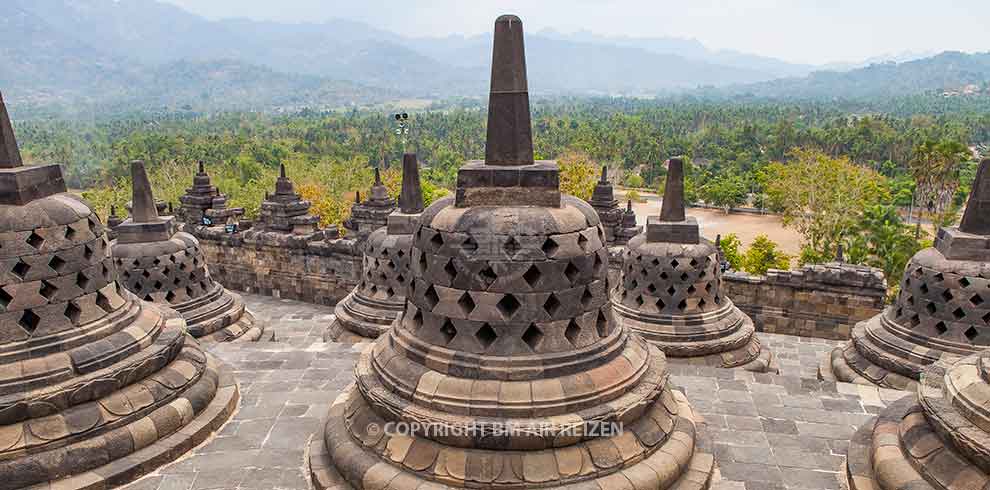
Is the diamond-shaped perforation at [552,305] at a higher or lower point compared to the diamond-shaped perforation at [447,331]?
higher

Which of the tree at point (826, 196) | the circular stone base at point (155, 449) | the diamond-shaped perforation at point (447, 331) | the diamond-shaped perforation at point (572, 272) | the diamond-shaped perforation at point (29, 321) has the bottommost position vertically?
the tree at point (826, 196)

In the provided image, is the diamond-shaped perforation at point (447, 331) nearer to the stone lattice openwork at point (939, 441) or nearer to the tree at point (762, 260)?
the stone lattice openwork at point (939, 441)

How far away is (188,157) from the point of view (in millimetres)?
62312

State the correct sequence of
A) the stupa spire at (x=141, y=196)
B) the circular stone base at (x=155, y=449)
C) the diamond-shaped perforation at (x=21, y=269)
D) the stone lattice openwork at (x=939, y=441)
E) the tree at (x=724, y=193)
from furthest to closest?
1. the tree at (x=724, y=193)
2. the stupa spire at (x=141, y=196)
3. the diamond-shaped perforation at (x=21, y=269)
4. the circular stone base at (x=155, y=449)
5. the stone lattice openwork at (x=939, y=441)

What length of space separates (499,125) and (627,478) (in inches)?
126

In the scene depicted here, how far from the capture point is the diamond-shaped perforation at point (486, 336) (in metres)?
5.00

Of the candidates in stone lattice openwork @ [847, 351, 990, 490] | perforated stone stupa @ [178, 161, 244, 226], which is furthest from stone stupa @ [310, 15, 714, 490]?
→ perforated stone stupa @ [178, 161, 244, 226]

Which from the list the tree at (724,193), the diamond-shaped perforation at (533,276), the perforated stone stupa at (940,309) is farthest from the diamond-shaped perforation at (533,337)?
the tree at (724,193)

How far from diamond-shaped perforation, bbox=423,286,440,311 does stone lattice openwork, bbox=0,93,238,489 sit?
3.11 meters

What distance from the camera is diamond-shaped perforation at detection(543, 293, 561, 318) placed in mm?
4977

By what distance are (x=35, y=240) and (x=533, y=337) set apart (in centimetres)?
495

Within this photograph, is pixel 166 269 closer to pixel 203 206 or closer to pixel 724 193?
pixel 203 206

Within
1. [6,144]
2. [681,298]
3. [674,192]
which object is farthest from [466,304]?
[674,192]

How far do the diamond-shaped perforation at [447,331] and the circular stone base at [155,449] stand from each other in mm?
3133
